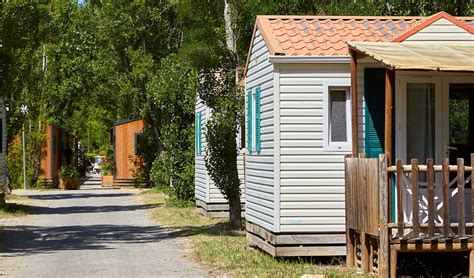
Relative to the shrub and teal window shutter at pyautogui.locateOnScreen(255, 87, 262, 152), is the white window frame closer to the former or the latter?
teal window shutter at pyautogui.locateOnScreen(255, 87, 262, 152)

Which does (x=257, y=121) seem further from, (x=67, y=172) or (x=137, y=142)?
(x=67, y=172)

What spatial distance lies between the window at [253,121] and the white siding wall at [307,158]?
1.41 metres

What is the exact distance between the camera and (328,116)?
48.7ft

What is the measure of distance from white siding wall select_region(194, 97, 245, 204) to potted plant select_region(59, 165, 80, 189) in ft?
69.9

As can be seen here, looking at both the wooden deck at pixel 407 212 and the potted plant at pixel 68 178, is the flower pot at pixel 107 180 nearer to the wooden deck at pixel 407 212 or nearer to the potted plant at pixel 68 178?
the potted plant at pixel 68 178

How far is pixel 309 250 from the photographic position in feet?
48.3

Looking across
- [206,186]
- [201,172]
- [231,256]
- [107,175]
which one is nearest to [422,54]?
[231,256]

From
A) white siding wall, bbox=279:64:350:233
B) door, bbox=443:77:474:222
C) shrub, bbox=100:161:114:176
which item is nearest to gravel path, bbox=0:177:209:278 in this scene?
white siding wall, bbox=279:64:350:233

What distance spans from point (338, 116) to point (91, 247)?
5760 millimetres

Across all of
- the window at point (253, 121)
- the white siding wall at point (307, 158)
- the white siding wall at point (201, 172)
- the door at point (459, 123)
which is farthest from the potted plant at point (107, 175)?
the door at point (459, 123)

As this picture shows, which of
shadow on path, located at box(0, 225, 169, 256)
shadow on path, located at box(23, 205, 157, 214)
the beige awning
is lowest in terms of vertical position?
shadow on path, located at box(23, 205, 157, 214)

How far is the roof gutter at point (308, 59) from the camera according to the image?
14.6m

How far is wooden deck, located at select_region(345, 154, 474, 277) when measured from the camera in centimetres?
1233

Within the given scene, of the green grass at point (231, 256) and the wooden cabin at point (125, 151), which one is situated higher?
the wooden cabin at point (125, 151)
